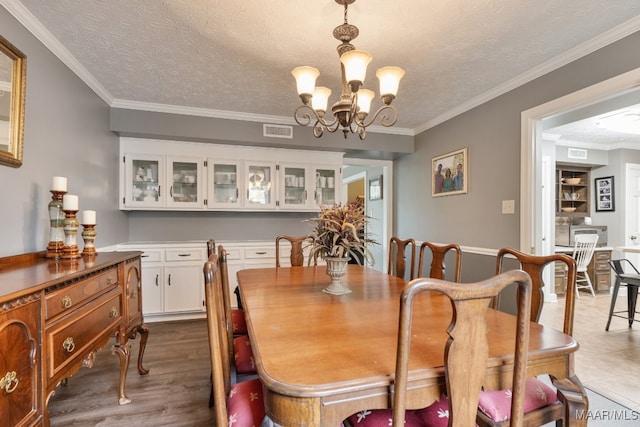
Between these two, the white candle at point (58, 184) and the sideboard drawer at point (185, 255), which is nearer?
the white candle at point (58, 184)

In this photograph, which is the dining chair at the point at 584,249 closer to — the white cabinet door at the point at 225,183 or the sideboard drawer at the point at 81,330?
the white cabinet door at the point at 225,183

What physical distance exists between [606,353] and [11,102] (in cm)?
465

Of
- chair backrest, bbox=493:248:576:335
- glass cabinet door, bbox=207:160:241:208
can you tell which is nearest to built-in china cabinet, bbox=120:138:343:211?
glass cabinet door, bbox=207:160:241:208

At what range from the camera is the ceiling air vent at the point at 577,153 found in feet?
16.5

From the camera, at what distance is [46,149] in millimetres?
2074

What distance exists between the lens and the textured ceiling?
5.74 ft

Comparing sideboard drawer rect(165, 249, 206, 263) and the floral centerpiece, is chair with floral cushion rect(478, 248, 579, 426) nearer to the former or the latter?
the floral centerpiece

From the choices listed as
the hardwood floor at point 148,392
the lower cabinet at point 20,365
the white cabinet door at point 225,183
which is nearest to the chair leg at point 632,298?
the hardwood floor at point 148,392

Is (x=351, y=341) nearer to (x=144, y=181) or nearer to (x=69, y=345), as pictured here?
(x=69, y=345)

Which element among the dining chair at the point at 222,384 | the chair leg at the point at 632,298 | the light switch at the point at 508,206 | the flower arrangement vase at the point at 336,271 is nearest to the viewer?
the dining chair at the point at 222,384

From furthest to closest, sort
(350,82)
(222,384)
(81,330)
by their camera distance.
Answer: (350,82) → (81,330) → (222,384)

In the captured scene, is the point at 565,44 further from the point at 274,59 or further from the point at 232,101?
the point at 232,101

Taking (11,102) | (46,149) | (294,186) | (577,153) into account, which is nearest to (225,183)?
(294,186)

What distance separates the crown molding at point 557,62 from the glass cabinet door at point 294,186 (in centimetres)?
182
